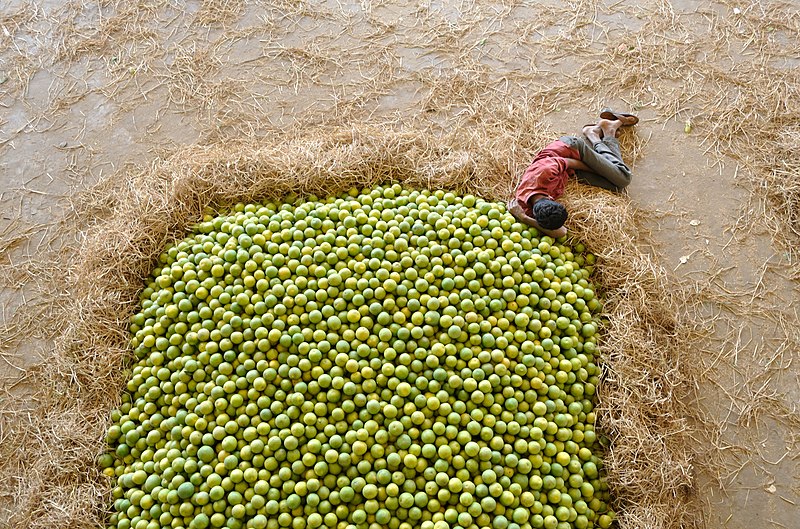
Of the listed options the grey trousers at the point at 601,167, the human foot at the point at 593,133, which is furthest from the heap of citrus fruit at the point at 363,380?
the human foot at the point at 593,133

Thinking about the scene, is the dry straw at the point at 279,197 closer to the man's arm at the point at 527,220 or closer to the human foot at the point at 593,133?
the man's arm at the point at 527,220

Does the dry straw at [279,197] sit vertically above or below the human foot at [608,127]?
below

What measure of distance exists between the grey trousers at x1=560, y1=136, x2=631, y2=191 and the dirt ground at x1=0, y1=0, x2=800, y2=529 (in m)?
0.19

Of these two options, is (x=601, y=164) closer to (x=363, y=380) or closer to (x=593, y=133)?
(x=593, y=133)

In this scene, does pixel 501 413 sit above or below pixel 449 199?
below

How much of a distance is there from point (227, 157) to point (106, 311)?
40.3 inches

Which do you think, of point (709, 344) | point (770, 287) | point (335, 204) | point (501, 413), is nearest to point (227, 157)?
point (335, 204)

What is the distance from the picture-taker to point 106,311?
107 inches

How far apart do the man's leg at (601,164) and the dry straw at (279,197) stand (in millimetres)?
116

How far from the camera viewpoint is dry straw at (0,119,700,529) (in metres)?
2.37

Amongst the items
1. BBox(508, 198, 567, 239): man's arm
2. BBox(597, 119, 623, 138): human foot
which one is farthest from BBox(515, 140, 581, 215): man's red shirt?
BBox(597, 119, 623, 138): human foot

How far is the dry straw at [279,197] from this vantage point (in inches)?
93.1

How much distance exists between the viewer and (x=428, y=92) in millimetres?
3695

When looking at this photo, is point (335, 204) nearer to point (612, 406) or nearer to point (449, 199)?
point (449, 199)
